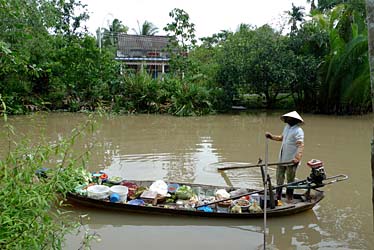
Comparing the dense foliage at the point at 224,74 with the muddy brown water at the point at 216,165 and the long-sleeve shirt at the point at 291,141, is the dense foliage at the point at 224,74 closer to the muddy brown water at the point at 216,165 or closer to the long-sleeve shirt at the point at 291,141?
the muddy brown water at the point at 216,165

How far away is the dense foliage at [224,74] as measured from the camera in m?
17.2

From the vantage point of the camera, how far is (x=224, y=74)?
741 inches

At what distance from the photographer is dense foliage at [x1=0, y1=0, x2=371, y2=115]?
1725 cm

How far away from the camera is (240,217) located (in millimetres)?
5488

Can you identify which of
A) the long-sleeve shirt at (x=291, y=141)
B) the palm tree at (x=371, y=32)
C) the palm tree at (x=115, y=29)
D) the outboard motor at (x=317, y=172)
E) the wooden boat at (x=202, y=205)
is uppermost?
the palm tree at (x=115, y=29)

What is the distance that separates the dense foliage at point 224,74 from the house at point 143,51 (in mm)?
7646

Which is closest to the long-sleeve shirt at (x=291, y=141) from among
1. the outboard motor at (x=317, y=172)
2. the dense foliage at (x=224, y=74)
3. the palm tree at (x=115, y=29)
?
the outboard motor at (x=317, y=172)

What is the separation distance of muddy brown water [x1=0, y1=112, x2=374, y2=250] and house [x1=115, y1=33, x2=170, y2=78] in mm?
11092

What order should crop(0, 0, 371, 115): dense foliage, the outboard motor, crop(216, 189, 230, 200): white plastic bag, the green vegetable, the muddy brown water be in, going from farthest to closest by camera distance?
crop(0, 0, 371, 115): dense foliage, the green vegetable, crop(216, 189, 230, 200): white plastic bag, the outboard motor, the muddy brown water

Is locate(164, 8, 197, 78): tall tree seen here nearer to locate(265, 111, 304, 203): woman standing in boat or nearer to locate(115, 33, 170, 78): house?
locate(115, 33, 170, 78): house

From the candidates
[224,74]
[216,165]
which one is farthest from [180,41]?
[216,165]

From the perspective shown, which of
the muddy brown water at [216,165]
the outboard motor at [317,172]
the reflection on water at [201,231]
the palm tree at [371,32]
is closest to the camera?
the palm tree at [371,32]

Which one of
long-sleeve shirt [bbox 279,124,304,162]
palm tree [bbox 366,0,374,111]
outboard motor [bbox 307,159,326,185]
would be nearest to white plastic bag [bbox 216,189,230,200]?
long-sleeve shirt [bbox 279,124,304,162]

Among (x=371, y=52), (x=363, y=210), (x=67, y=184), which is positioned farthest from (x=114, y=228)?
(x=371, y=52)
